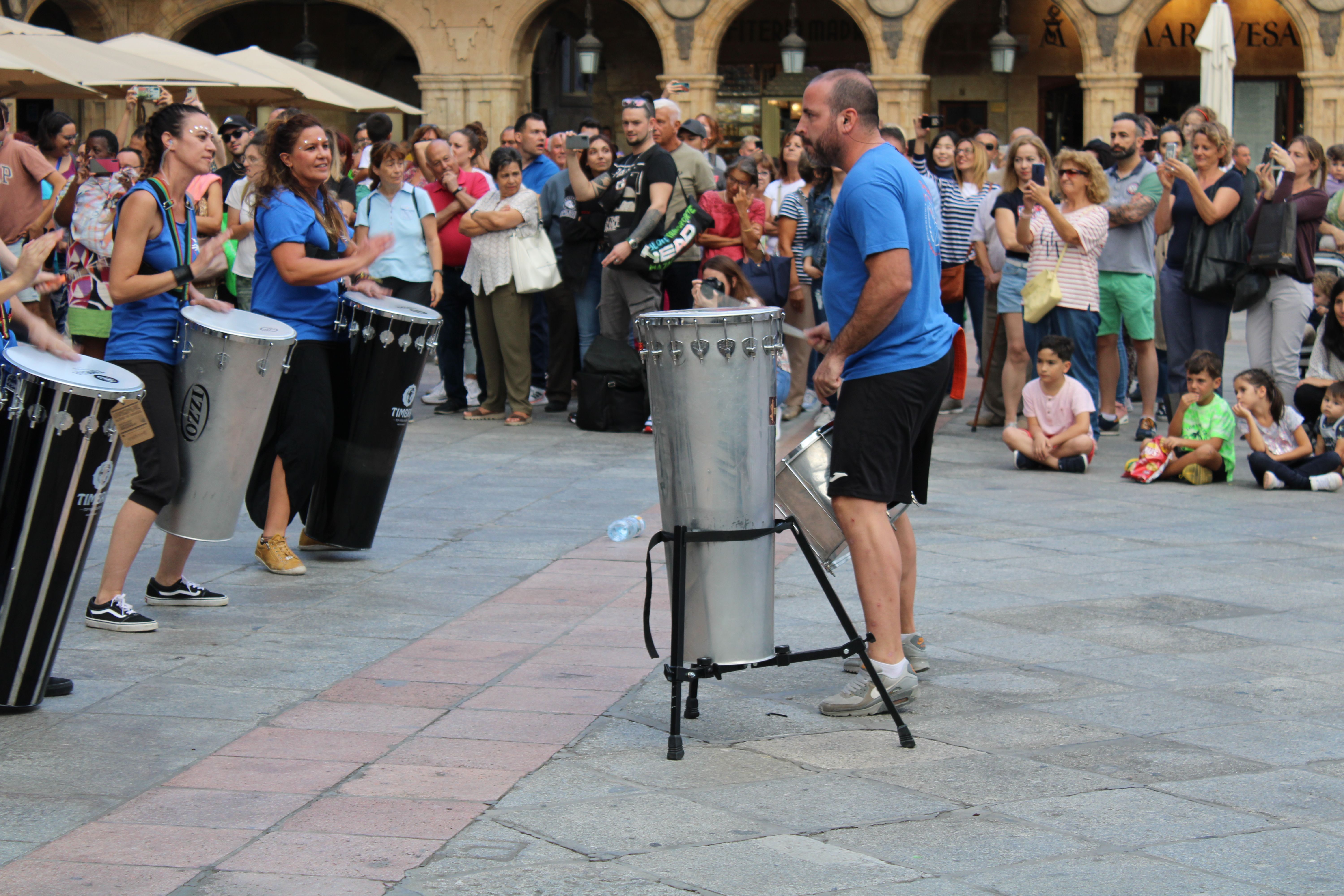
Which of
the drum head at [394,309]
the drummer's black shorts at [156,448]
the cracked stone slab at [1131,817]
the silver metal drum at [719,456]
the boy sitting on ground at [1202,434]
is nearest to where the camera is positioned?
the cracked stone slab at [1131,817]

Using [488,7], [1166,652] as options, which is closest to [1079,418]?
[1166,652]

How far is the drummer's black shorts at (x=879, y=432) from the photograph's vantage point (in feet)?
14.5

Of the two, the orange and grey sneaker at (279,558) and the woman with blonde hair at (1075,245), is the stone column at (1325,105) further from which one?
the orange and grey sneaker at (279,558)

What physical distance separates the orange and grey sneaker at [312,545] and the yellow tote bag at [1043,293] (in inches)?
190

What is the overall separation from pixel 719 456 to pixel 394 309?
248cm

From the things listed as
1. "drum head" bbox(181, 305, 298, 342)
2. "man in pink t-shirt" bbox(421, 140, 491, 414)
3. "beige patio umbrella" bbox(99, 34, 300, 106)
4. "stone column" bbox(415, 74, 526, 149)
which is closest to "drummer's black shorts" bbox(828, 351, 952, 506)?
"drum head" bbox(181, 305, 298, 342)

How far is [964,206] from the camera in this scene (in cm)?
1059

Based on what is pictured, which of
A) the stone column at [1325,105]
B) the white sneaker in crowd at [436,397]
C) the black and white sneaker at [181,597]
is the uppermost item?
the stone column at [1325,105]

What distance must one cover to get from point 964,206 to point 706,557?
691 cm

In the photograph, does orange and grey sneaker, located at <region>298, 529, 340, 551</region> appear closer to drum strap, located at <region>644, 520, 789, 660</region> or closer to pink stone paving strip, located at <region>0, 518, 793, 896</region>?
pink stone paving strip, located at <region>0, 518, 793, 896</region>

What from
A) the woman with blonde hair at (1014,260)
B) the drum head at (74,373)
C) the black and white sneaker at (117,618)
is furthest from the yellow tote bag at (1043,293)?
Result: the drum head at (74,373)

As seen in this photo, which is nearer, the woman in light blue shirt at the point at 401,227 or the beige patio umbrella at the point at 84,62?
the woman in light blue shirt at the point at 401,227

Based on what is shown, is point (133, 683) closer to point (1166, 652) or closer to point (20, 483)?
point (20, 483)

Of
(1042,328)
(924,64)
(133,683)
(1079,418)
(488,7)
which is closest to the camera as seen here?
(133,683)
